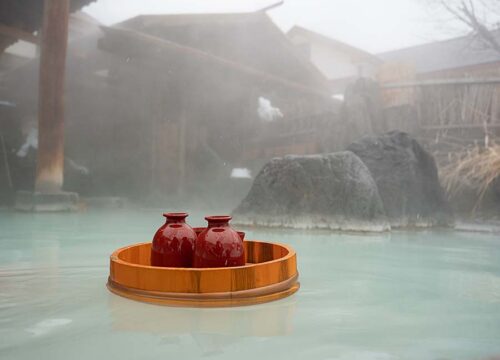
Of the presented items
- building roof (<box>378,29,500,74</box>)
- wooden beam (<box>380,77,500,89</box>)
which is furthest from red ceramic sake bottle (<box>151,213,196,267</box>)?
building roof (<box>378,29,500,74</box>)

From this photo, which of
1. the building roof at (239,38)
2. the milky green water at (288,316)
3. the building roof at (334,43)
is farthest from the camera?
the building roof at (334,43)

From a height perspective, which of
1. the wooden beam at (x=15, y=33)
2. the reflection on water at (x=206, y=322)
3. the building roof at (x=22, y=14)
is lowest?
the reflection on water at (x=206, y=322)

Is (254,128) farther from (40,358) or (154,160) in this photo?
(40,358)

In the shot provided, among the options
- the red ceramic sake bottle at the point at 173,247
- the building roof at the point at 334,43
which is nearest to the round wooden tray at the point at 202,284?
the red ceramic sake bottle at the point at 173,247

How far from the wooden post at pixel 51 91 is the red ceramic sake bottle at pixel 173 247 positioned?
4.74 m

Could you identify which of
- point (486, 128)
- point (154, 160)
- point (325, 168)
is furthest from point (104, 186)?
point (486, 128)

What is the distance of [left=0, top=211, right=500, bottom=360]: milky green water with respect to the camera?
1258mm

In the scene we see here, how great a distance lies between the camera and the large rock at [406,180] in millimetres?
5336

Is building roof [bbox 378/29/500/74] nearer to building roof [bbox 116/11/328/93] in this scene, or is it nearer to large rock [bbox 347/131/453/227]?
building roof [bbox 116/11/328/93]

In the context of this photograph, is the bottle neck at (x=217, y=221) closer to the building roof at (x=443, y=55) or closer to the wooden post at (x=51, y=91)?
the wooden post at (x=51, y=91)

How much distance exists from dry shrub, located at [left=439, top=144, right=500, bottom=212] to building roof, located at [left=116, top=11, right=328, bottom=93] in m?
4.94

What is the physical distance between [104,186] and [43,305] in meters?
7.29

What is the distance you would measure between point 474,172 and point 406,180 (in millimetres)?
1882

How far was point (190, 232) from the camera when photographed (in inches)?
73.7
